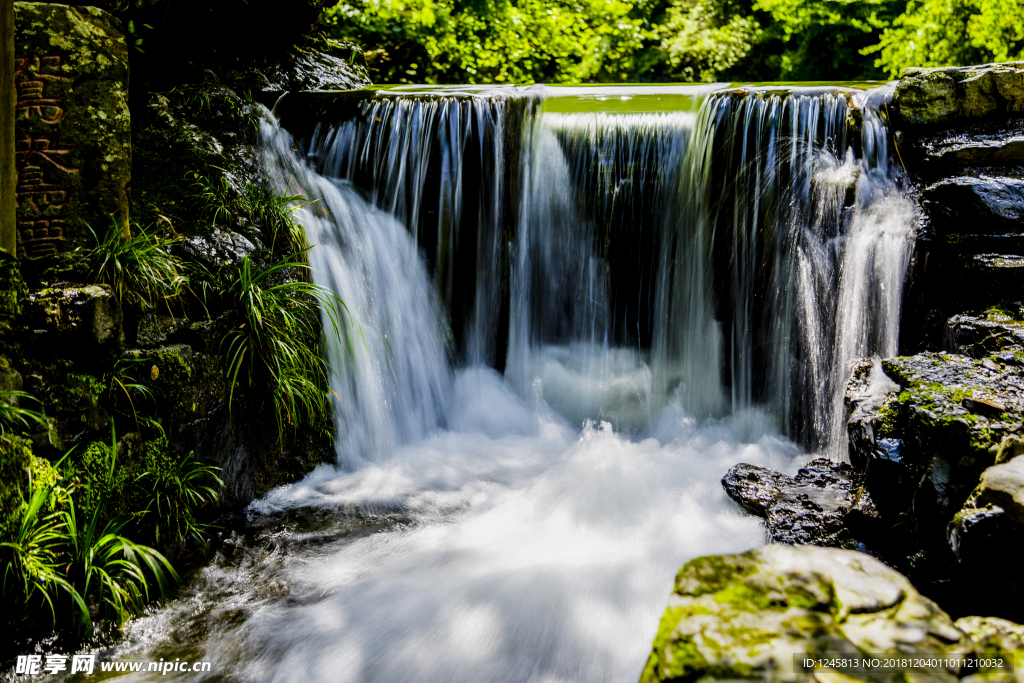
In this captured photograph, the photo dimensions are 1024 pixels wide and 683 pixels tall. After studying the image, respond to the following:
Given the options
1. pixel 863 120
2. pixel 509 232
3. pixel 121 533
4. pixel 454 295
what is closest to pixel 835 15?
pixel 863 120

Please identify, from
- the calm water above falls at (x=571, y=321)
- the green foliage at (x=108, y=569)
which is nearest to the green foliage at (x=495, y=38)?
the calm water above falls at (x=571, y=321)

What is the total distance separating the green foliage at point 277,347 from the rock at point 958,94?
4.94 meters

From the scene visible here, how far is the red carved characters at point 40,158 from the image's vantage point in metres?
3.54

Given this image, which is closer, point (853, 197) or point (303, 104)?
point (853, 197)

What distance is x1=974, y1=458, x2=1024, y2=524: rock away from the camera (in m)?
2.54

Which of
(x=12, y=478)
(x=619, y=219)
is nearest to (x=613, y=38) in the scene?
(x=619, y=219)

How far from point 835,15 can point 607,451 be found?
936 centimetres

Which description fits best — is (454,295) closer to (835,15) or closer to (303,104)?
(303,104)

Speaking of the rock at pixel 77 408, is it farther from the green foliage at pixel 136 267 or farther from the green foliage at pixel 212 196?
the green foliage at pixel 212 196

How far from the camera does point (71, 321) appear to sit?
11.0 ft

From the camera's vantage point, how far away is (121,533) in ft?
11.0

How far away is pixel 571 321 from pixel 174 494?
3.71 m

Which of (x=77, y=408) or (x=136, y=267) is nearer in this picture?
(x=77, y=408)

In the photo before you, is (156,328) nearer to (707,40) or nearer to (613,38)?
(613,38)
